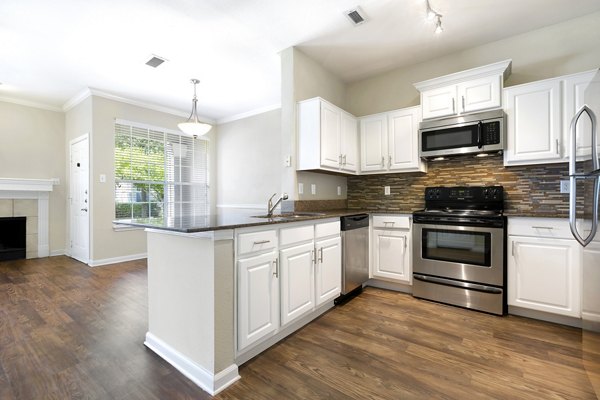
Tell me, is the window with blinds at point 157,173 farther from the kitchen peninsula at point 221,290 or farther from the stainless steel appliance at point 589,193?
the stainless steel appliance at point 589,193

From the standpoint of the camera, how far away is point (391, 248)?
3.12m

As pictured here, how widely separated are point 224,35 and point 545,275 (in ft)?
12.3

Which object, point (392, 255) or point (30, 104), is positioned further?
point (30, 104)

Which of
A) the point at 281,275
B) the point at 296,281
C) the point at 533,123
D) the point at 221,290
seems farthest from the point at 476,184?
the point at 221,290

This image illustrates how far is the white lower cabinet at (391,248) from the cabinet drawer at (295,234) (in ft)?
3.89

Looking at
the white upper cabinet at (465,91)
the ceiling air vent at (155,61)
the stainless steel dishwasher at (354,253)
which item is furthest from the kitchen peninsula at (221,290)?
the ceiling air vent at (155,61)

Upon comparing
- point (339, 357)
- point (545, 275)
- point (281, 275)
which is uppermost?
point (281, 275)

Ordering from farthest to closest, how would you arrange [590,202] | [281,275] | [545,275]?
[545,275] → [281,275] → [590,202]

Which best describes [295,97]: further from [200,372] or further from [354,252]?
[200,372]

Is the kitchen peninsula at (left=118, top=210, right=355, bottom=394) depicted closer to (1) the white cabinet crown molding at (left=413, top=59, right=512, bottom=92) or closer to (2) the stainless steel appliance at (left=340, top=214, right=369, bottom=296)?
(2) the stainless steel appliance at (left=340, top=214, right=369, bottom=296)

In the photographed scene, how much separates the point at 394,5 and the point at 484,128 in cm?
144

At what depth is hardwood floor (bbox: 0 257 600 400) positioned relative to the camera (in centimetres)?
154

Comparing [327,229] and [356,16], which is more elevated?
[356,16]

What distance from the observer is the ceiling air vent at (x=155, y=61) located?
130 inches
